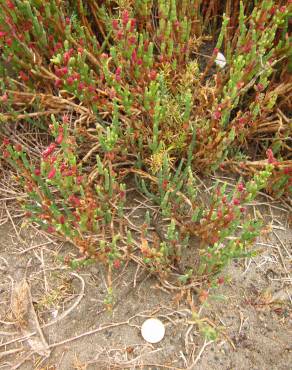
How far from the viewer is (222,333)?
171cm

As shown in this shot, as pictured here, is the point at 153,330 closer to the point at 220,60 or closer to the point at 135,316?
the point at 135,316

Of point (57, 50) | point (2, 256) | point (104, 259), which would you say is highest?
point (57, 50)

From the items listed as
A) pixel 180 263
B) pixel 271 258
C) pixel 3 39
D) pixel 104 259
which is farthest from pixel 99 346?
pixel 3 39

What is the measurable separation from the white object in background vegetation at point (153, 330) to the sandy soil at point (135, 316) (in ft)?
0.08

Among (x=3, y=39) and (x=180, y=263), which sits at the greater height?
(x=3, y=39)

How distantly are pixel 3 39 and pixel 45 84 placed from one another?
289 mm

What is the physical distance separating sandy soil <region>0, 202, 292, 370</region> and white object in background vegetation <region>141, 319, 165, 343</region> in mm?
24

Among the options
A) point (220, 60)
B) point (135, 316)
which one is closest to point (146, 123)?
point (220, 60)

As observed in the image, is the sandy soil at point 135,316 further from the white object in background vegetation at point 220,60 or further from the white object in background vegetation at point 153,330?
the white object in background vegetation at point 220,60

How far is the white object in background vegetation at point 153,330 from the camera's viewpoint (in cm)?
169

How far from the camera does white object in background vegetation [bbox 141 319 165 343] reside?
5.54 feet

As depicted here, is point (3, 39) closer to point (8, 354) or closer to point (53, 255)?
point (53, 255)

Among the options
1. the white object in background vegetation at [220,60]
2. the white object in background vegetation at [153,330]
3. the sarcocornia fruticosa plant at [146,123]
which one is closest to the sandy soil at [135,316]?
the white object in background vegetation at [153,330]

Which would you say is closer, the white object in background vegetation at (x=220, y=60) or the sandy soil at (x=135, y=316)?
the sandy soil at (x=135, y=316)
